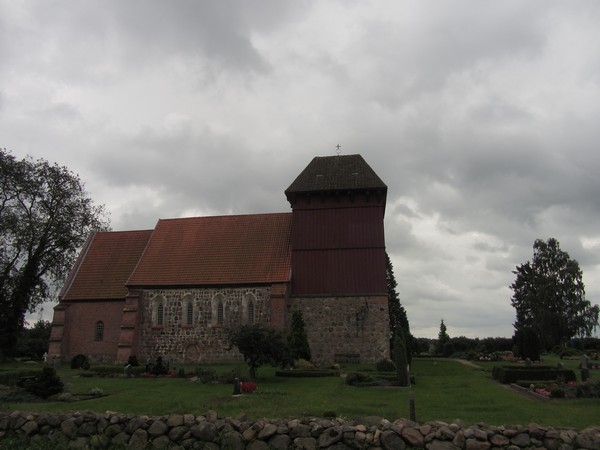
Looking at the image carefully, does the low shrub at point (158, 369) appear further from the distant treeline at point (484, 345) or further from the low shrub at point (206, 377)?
the distant treeline at point (484, 345)

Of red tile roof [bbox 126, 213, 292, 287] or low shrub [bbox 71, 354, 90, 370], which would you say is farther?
red tile roof [bbox 126, 213, 292, 287]

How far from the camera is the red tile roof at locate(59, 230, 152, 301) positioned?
3170 cm

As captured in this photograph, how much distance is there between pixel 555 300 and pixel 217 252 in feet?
111

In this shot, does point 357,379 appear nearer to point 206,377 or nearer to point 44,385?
point 206,377

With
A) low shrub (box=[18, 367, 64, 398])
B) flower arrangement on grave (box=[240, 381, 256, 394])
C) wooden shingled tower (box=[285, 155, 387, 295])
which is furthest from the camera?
wooden shingled tower (box=[285, 155, 387, 295])

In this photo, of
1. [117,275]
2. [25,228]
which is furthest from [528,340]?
[25,228]

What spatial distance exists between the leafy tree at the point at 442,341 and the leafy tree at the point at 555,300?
835 cm

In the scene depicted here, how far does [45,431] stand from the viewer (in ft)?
34.2

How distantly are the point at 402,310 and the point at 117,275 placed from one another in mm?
24773

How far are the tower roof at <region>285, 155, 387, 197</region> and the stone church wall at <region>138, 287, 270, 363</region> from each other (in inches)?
275

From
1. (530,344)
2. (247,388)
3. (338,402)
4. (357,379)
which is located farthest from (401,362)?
(530,344)

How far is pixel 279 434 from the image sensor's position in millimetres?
9281

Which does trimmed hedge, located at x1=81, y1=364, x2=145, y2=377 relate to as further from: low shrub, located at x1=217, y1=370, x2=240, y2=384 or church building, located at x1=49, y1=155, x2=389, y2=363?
low shrub, located at x1=217, y1=370, x2=240, y2=384

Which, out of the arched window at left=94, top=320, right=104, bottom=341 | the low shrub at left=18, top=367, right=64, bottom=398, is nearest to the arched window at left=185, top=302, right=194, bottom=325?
the arched window at left=94, top=320, right=104, bottom=341
